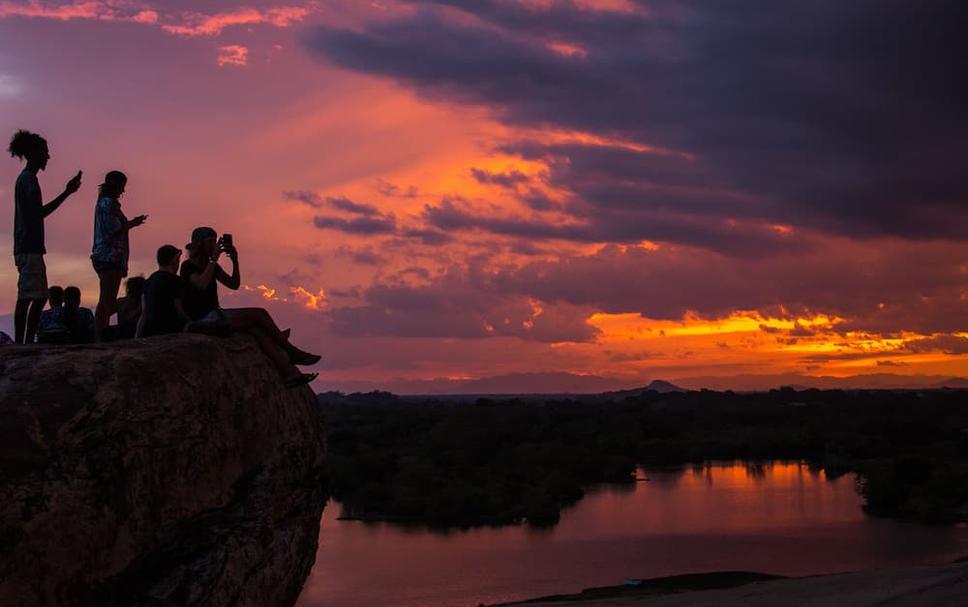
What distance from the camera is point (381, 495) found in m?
56.6

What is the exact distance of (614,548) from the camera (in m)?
42.3

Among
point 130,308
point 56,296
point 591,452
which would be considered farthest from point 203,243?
point 591,452

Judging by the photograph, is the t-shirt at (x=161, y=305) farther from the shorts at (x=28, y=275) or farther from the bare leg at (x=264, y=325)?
the shorts at (x=28, y=275)

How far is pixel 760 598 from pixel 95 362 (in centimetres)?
1386

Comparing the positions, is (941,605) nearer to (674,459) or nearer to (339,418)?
(674,459)

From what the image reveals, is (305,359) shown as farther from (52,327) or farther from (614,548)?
(614,548)

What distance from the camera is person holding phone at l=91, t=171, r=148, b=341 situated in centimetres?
998

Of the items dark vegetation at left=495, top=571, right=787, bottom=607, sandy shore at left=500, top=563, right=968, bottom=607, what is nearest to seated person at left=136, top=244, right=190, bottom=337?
sandy shore at left=500, top=563, right=968, bottom=607

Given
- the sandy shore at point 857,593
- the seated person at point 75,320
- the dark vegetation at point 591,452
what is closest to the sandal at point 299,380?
the seated person at point 75,320

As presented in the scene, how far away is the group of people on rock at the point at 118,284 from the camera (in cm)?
929

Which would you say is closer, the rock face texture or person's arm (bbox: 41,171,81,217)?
the rock face texture

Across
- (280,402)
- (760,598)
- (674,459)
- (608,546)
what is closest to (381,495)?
(608,546)

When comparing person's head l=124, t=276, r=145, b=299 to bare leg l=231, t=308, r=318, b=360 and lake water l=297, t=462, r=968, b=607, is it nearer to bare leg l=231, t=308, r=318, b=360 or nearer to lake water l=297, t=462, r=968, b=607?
bare leg l=231, t=308, r=318, b=360

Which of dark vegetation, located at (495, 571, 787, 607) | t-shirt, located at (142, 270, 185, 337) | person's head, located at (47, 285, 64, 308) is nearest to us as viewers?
t-shirt, located at (142, 270, 185, 337)
